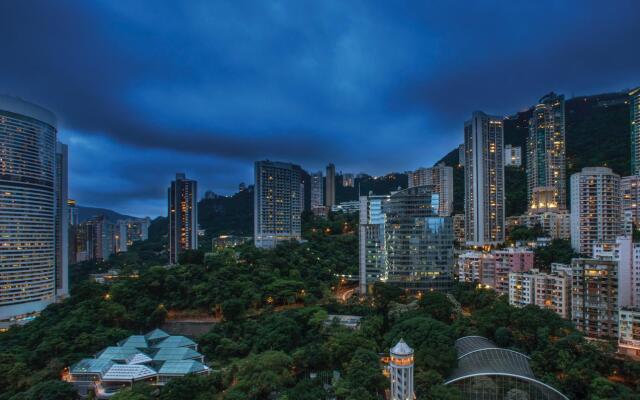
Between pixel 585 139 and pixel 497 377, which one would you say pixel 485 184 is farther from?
pixel 497 377

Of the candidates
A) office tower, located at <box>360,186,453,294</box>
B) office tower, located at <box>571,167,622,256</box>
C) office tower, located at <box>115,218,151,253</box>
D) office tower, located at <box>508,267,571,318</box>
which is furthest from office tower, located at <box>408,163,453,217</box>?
office tower, located at <box>115,218,151,253</box>

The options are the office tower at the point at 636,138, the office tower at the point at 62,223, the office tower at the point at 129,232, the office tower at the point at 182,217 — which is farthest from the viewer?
the office tower at the point at 129,232

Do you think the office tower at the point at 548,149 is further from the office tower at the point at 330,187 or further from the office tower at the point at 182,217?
the office tower at the point at 182,217

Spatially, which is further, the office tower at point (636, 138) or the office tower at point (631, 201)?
the office tower at point (636, 138)

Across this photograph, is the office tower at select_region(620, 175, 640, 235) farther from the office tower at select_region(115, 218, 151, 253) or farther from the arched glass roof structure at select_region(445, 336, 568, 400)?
the office tower at select_region(115, 218, 151, 253)

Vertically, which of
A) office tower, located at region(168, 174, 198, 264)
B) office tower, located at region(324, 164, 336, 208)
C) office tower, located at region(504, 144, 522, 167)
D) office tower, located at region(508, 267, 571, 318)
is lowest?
office tower, located at region(508, 267, 571, 318)

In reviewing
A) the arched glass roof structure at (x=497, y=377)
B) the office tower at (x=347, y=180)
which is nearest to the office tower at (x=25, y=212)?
the arched glass roof structure at (x=497, y=377)
